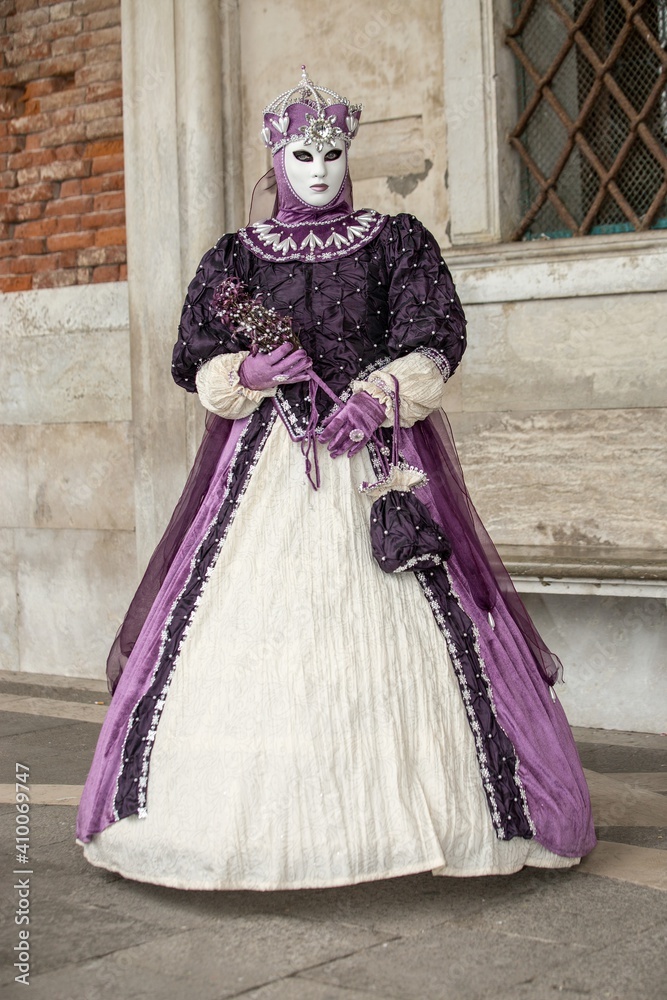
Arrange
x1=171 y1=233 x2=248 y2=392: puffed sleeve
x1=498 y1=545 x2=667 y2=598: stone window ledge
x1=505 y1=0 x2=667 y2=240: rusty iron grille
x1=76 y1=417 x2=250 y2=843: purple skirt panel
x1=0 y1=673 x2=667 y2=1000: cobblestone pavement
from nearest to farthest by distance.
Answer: x1=0 y1=673 x2=667 y2=1000: cobblestone pavement < x1=76 y1=417 x2=250 y2=843: purple skirt panel < x1=171 y1=233 x2=248 y2=392: puffed sleeve < x1=498 y1=545 x2=667 y2=598: stone window ledge < x1=505 y1=0 x2=667 y2=240: rusty iron grille

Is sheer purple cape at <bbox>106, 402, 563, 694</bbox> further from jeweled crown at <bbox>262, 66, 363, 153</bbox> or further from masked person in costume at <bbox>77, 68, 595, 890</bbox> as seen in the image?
jeweled crown at <bbox>262, 66, 363, 153</bbox>

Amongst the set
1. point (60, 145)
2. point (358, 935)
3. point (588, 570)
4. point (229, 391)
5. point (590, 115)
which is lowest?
point (358, 935)

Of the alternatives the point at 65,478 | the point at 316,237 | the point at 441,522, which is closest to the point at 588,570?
the point at 441,522

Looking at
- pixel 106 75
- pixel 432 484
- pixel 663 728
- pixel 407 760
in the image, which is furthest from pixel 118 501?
pixel 407 760

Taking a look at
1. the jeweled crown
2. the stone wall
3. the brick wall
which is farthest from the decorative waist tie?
the brick wall

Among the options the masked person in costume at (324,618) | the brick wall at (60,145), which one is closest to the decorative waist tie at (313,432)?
the masked person in costume at (324,618)

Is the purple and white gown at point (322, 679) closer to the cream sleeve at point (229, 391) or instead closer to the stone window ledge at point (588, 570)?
the cream sleeve at point (229, 391)

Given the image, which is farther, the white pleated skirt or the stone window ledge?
the stone window ledge

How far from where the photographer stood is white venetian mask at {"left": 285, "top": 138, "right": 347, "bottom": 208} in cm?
344

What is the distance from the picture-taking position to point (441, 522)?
344 cm

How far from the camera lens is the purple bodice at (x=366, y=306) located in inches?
132

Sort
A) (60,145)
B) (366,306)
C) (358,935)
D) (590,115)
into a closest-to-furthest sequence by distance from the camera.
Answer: (358,935) → (366,306) → (590,115) → (60,145)

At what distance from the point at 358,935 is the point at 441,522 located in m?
1.03

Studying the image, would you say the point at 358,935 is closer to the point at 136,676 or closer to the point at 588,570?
the point at 136,676
